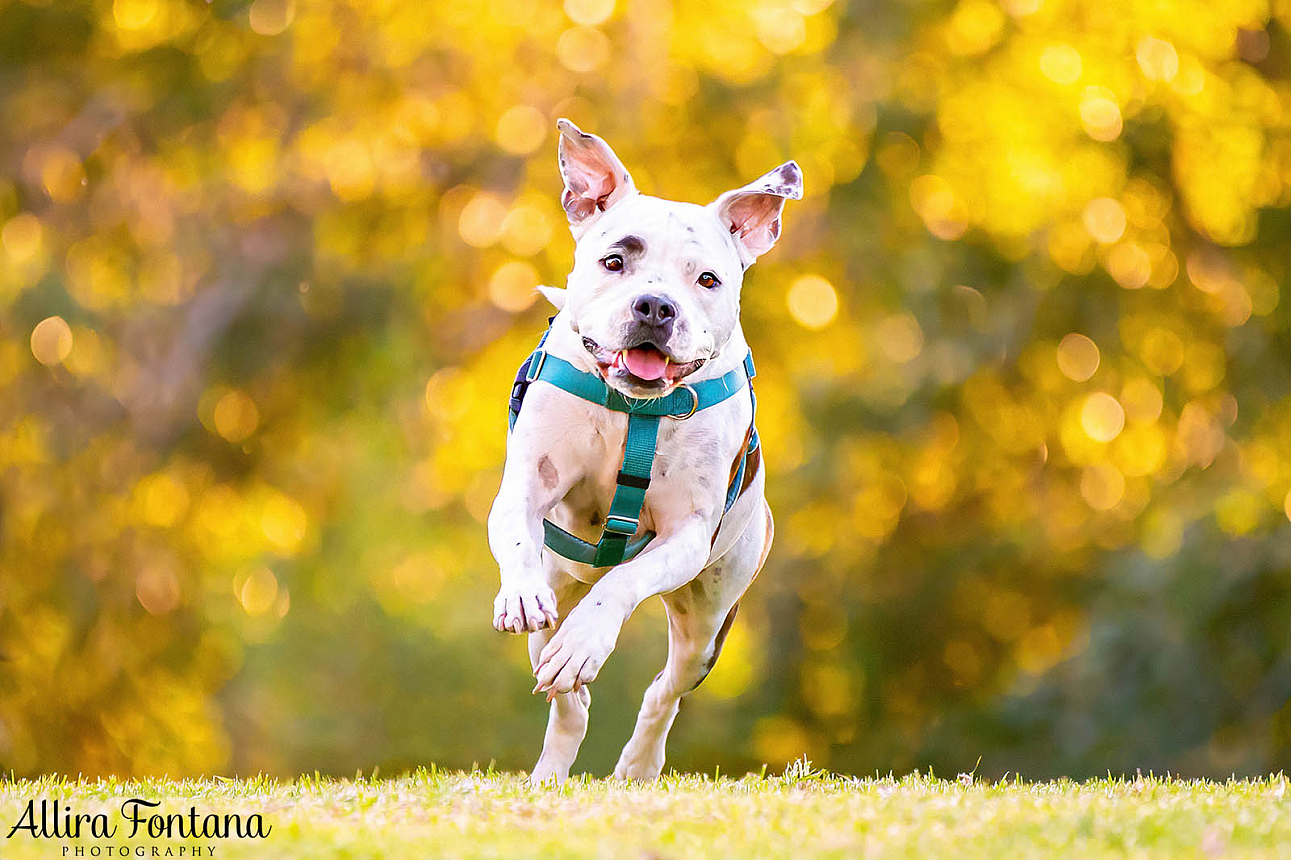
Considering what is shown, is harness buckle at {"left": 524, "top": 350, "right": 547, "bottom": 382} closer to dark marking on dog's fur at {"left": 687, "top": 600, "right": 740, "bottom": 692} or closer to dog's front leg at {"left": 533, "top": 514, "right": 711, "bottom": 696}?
dog's front leg at {"left": 533, "top": 514, "right": 711, "bottom": 696}

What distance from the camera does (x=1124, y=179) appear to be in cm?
1622

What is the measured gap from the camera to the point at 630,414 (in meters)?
5.55

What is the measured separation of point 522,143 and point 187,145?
12.6 feet

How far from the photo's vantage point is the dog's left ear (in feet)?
19.1

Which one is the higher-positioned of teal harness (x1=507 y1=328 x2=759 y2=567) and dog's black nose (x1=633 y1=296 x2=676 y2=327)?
dog's black nose (x1=633 y1=296 x2=676 y2=327)

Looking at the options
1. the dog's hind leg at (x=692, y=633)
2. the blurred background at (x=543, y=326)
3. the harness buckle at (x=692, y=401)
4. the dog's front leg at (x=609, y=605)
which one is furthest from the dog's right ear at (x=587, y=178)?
the blurred background at (x=543, y=326)

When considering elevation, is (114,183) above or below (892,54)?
below

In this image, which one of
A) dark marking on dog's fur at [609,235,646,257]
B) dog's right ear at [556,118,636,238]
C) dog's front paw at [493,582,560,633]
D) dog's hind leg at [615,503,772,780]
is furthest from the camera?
dog's hind leg at [615,503,772,780]

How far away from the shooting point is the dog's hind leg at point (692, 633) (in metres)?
6.37

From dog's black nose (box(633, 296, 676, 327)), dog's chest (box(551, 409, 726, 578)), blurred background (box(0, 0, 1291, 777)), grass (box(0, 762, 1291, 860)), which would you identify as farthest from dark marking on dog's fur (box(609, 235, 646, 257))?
blurred background (box(0, 0, 1291, 777))

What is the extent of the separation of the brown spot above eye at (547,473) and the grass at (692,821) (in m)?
1.08

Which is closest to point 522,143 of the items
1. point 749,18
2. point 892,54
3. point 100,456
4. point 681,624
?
point 749,18

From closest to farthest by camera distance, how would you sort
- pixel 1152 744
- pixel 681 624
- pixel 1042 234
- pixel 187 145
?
pixel 681 624 → pixel 1152 744 → pixel 1042 234 → pixel 187 145

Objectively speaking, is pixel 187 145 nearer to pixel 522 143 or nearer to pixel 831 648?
pixel 522 143
